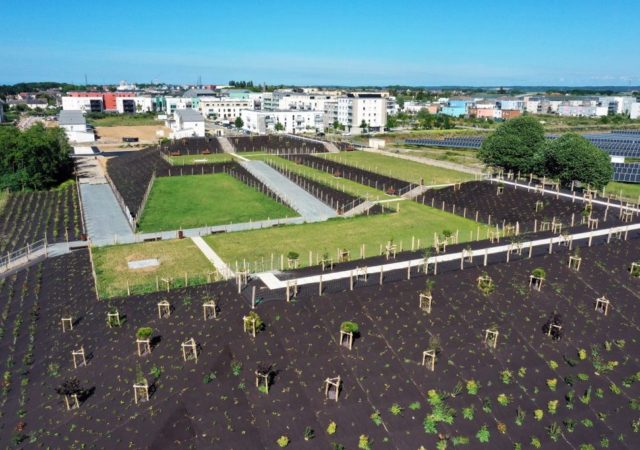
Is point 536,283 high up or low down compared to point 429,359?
up

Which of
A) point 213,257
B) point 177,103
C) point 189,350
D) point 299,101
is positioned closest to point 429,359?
point 189,350

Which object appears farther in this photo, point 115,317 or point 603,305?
point 603,305

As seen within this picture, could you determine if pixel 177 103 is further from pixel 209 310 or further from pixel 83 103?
pixel 209 310

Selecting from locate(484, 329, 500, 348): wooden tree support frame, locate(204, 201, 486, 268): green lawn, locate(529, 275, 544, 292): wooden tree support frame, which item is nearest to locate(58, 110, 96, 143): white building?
locate(204, 201, 486, 268): green lawn

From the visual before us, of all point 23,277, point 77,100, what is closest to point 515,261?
point 23,277

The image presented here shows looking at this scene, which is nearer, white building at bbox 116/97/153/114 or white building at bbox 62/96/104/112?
white building at bbox 62/96/104/112

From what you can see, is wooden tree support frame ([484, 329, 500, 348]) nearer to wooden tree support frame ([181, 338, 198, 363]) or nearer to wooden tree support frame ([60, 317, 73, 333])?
wooden tree support frame ([181, 338, 198, 363])

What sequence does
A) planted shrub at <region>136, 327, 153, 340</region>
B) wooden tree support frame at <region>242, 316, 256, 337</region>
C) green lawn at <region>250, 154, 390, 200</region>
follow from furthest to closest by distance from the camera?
1. green lawn at <region>250, 154, 390, 200</region>
2. wooden tree support frame at <region>242, 316, 256, 337</region>
3. planted shrub at <region>136, 327, 153, 340</region>
